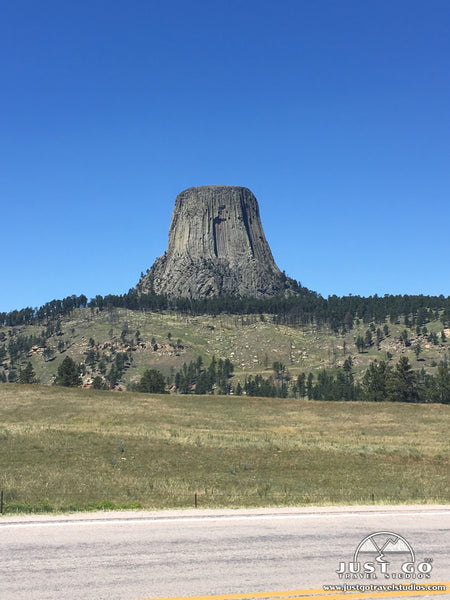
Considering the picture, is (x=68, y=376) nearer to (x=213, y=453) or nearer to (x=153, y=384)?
(x=153, y=384)

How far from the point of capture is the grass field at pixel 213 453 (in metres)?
24.5

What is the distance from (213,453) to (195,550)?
25.1m

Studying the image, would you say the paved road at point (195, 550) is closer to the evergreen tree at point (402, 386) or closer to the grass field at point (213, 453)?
the grass field at point (213, 453)

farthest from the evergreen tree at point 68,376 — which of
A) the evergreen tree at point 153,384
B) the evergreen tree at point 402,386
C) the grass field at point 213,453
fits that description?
the evergreen tree at point 402,386

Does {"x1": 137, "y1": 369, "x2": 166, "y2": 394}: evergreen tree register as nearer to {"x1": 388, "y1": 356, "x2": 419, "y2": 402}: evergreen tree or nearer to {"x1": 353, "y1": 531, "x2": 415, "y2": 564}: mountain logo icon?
{"x1": 388, "y1": 356, "x2": 419, "y2": 402}: evergreen tree

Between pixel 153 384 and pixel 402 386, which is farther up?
pixel 153 384

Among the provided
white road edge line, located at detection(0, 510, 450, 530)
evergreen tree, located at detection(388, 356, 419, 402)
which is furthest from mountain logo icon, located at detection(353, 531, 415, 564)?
evergreen tree, located at detection(388, 356, 419, 402)

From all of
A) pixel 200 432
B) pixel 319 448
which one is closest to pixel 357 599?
pixel 319 448

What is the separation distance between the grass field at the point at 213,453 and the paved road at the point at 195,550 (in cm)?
364

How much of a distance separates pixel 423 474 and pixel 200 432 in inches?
896

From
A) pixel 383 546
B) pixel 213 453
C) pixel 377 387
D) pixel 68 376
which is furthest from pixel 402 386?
pixel 383 546

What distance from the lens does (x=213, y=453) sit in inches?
1522

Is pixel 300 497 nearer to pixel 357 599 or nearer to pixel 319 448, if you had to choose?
pixel 357 599

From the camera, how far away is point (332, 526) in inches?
656
